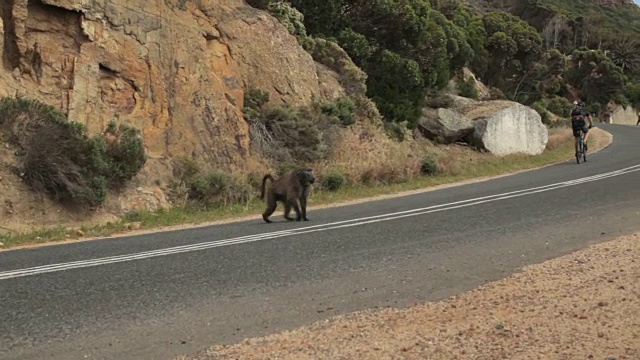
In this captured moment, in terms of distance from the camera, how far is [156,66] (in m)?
19.1

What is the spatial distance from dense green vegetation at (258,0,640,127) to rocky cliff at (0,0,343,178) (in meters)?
4.00

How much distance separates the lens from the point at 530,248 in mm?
9102

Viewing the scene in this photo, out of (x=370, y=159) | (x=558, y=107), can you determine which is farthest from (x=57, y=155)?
(x=558, y=107)

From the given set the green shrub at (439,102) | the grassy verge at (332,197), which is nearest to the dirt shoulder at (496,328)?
the grassy verge at (332,197)

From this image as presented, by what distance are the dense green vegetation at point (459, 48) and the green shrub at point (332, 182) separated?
917 cm

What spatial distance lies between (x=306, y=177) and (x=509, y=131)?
67.9 feet

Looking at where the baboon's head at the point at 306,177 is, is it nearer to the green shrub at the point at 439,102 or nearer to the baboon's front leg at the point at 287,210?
the baboon's front leg at the point at 287,210

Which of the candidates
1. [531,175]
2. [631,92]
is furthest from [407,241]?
[631,92]

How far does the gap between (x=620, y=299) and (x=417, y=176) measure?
54.8ft

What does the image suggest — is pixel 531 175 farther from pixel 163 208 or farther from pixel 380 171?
pixel 163 208

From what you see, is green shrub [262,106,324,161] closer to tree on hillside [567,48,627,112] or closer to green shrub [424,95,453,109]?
green shrub [424,95,453,109]

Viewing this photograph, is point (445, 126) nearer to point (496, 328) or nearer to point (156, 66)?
point (156, 66)

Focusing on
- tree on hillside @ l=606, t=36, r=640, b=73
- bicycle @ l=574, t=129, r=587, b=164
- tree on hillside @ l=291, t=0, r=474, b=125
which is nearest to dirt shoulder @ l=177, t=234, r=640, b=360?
bicycle @ l=574, t=129, r=587, b=164

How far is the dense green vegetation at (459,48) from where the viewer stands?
29438 mm
